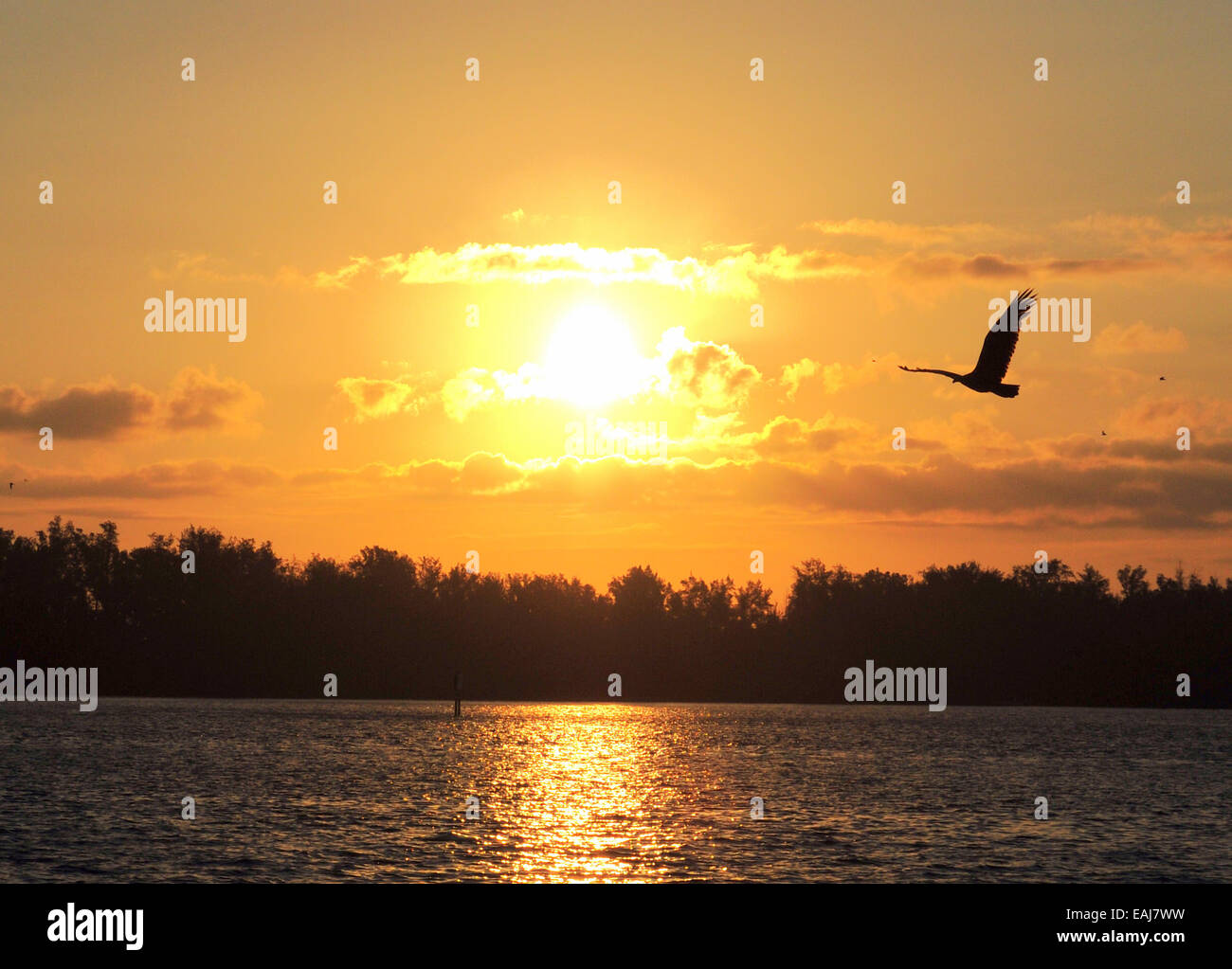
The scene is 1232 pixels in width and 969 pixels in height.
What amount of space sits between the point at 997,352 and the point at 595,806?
1442 inches

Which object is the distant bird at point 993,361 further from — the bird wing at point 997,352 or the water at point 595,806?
the water at point 595,806

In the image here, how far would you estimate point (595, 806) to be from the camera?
60.6 m

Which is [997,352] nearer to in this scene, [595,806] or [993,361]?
[993,361]

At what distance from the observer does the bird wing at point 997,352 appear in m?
28.8

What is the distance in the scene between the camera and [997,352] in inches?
1138

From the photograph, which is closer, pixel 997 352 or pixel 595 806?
pixel 997 352

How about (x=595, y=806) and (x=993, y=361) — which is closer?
(x=993, y=361)

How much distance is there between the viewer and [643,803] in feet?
200

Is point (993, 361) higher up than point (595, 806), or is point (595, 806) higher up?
point (993, 361)

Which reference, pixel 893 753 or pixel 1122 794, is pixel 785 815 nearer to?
pixel 1122 794

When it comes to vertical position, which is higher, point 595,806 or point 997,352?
point 997,352

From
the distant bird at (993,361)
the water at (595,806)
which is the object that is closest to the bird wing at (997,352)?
the distant bird at (993,361)

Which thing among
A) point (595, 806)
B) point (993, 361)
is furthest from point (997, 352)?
point (595, 806)
